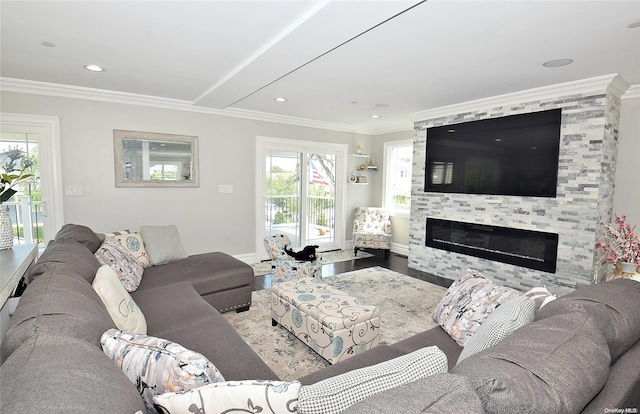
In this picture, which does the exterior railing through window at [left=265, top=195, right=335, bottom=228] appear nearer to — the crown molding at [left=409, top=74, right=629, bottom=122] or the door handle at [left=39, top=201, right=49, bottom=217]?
the crown molding at [left=409, top=74, right=629, bottom=122]

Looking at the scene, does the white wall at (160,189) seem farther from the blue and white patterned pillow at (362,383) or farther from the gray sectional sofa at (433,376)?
the blue and white patterned pillow at (362,383)

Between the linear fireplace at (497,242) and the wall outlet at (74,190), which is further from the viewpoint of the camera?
the wall outlet at (74,190)

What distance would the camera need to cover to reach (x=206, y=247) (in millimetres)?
4941

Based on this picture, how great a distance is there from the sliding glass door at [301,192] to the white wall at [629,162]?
13.3ft

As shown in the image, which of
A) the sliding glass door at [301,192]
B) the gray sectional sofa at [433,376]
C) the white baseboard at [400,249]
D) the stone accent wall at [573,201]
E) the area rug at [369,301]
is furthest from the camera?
the white baseboard at [400,249]

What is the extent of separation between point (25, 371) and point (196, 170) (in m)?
4.21

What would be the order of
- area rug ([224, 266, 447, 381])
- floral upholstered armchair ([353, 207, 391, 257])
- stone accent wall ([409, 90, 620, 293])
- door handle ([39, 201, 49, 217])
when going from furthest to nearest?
floral upholstered armchair ([353, 207, 391, 257])
door handle ([39, 201, 49, 217])
stone accent wall ([409, 90, 620, 293])
area rug ([224, 266, 447, 381])

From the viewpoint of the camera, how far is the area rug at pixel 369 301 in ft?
8.02

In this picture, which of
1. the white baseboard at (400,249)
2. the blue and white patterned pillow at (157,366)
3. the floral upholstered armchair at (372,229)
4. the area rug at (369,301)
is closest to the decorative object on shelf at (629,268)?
the area rug at (369,301)

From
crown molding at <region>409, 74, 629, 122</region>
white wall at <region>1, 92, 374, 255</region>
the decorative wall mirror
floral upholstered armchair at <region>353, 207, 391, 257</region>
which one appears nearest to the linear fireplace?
floral upholstered armchair at <region>353, 207, 391, 257</region>

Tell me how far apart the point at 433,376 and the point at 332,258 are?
4.90m

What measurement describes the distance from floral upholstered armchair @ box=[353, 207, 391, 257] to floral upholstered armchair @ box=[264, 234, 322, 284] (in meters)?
2.25

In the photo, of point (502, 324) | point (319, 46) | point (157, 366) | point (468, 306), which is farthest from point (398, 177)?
point (157, 366)

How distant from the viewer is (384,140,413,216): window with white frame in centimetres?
617
